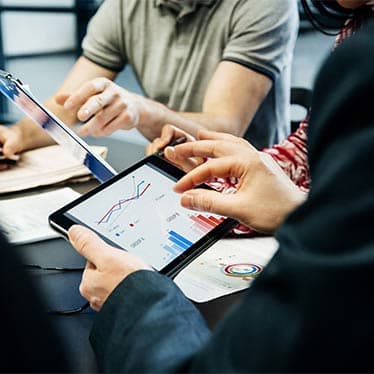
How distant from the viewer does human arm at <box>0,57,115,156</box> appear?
146 cm

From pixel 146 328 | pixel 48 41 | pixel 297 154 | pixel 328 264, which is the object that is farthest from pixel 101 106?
pixel 48 41

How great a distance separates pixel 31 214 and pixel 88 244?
0.41 metres

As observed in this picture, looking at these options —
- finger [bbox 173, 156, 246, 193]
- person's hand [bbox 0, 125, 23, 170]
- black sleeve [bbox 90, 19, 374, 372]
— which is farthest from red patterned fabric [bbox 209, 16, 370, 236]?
black sleeve [bbox 90, 19, 374, 372]

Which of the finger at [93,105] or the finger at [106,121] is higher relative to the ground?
the finger at [93,105]

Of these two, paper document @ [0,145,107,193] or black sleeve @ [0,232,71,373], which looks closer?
black sleeve @ [0,232,71,373]

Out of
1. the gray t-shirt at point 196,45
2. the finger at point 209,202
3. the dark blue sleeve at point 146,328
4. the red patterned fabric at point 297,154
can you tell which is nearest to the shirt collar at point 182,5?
the gray t-shirt at point 196,45

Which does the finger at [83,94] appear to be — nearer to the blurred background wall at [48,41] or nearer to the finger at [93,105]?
the finger at [93,105]

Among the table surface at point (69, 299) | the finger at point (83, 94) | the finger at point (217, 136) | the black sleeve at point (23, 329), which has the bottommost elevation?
the table surface at point (69, 299)

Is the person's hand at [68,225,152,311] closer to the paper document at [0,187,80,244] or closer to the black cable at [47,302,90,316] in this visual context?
the black cable at [47,302,90,316]

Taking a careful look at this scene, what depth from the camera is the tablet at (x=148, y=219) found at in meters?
0.88

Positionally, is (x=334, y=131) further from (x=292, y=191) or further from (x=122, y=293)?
(x=292, y=191)

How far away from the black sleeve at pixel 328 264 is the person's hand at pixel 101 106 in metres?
0.85

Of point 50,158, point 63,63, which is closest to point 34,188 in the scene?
point 50,158

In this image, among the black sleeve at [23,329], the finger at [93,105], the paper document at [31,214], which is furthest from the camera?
the finger at [93,105]
